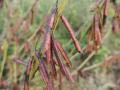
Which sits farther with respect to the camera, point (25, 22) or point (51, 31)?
point (25, 22)

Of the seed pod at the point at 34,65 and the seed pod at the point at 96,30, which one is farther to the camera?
the seed pod at the point at 96,30

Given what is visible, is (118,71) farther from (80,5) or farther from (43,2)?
(43,2)

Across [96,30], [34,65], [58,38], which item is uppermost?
[34,65]

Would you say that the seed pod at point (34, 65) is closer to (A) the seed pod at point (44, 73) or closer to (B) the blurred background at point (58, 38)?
(A) the seed pod at point (44, 73)

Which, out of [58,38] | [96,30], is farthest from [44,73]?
[58,38]

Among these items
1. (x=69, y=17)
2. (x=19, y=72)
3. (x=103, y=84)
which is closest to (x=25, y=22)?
(x=19, y=72)

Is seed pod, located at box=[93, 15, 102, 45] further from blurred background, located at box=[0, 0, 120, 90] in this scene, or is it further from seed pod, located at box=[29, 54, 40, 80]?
blurred background, located at box=[0, 0, 120, 90]

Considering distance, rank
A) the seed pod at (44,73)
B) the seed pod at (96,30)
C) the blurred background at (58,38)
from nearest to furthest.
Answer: the seed pod at (44,73) < the seed pod at (96,30) < the blurred background at (58,38)

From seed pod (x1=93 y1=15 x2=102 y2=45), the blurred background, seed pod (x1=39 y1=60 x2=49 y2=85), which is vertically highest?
seed pod (x1=39 y1=60 x2=49 y2=85)

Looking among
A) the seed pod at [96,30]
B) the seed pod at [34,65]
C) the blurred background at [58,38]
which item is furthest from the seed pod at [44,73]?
the blurred background at [58,38]

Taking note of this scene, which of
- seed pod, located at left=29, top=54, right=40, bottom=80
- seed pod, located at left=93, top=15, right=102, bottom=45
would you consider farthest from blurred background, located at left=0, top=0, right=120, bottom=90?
seed pod, located at left=29, top=54, right=40, bottom=80

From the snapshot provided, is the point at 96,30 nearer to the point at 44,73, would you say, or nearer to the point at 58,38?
the point at 44,73
